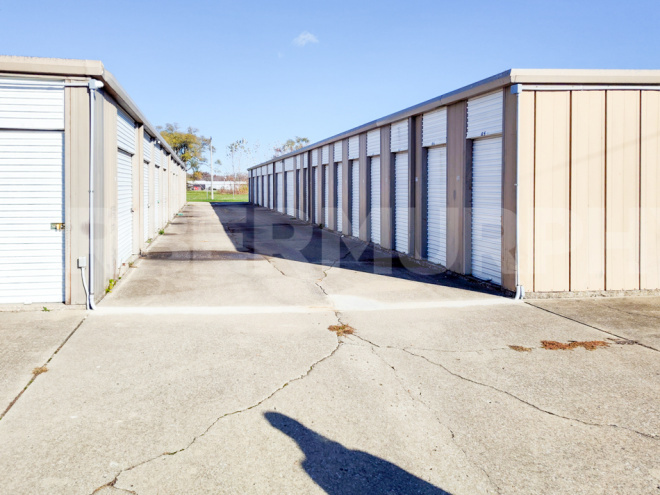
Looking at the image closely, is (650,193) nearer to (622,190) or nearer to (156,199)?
(622,190)

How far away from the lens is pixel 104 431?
3.96 m

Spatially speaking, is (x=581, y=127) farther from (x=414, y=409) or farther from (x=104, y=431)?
(x=104, y=431)

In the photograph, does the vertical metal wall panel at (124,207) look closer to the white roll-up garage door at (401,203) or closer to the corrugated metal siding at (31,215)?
the corrugated metal siding at (31,215)

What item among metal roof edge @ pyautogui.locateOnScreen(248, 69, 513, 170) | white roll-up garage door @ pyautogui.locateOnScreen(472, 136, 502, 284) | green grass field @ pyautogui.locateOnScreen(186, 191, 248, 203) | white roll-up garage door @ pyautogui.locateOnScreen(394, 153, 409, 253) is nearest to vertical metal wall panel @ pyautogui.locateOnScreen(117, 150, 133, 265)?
metal roof edge @ pyautogui.locateOnScreen(248, 69, 513, 170)

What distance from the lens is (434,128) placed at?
1201 centimetres

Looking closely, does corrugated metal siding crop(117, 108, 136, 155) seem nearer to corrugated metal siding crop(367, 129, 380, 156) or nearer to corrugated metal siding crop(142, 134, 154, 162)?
corrugated metal siding crop(142, 134, 154, 162)

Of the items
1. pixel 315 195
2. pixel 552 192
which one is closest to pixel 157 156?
pixel 315 195

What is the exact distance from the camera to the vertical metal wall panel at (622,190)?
8875mm

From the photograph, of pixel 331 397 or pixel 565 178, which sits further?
pixel 565 178

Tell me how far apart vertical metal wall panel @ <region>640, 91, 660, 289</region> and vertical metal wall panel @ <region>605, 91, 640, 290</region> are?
11cm

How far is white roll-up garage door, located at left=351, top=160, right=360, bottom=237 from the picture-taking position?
18.0m

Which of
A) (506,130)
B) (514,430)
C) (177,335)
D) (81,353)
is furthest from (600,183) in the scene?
(81,353)

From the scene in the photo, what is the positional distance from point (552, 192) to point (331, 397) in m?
6.01

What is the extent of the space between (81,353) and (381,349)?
3373mm
